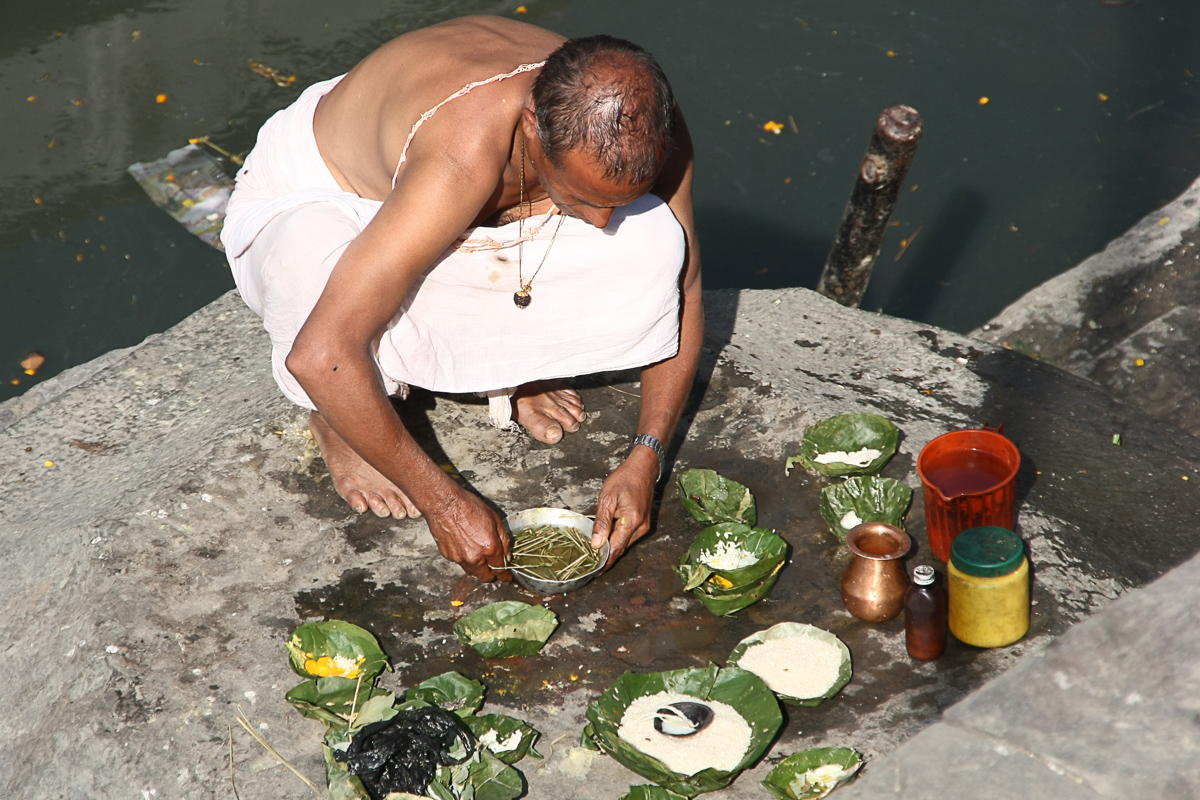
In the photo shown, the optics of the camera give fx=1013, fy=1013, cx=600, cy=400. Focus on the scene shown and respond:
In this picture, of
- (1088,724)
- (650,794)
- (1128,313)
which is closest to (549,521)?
(650,794)

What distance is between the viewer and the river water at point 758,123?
16.9 feet

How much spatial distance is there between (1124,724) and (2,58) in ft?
22.0

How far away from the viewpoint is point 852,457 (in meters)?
2.77

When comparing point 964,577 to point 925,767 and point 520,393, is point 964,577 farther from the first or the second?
point 520,393

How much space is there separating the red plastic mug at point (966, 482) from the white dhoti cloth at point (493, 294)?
74 cm

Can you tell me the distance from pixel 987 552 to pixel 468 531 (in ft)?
3.74

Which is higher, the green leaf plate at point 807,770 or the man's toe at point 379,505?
the green leaf plate at point 807,770

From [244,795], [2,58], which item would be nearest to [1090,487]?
[244,795]

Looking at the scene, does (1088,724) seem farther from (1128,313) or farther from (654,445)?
(1128,313)

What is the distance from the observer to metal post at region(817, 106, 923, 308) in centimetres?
371

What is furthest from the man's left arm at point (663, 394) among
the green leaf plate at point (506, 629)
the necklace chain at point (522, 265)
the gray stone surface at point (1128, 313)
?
the gray stone surface at point (1128, 313)

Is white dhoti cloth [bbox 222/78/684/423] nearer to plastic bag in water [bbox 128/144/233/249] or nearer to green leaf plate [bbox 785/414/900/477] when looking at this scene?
green leaf plate [bbox 785/414/900/477]

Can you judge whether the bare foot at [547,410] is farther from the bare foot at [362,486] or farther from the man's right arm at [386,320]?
the man's right arm at [386,320]

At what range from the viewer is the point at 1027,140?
585 cm
